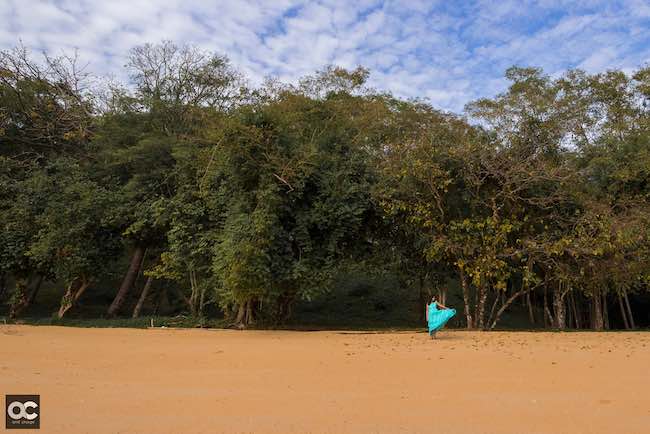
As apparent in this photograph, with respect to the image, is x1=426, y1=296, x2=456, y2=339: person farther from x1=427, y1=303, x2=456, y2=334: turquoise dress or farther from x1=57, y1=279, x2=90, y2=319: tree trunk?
x1=57, y1=279, x2=90, y2=319: tree trunk

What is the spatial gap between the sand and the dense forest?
4795mm

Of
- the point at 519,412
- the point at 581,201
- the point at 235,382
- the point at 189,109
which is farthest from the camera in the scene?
the point at 189,109

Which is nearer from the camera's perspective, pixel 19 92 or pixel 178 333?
pixel 178 333

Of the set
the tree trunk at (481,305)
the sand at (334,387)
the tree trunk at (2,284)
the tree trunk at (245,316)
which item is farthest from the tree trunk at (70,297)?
the tree trunk at (481,305)

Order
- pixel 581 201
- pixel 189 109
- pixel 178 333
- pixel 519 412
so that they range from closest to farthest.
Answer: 1. pixel 519 412
2. pixel 178 333
3. pixel 581 201
4. pixel 189 109

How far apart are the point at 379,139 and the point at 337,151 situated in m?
1.79

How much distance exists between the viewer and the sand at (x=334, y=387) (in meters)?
4.41

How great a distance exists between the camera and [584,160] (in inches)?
632

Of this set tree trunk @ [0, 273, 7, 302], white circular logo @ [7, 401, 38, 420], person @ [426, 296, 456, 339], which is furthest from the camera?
tree trunk @ [0, 273, 7, 302]

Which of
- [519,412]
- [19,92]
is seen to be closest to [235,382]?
[519,412]

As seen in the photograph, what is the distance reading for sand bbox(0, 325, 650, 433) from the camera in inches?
174

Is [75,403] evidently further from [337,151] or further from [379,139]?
[379,139]

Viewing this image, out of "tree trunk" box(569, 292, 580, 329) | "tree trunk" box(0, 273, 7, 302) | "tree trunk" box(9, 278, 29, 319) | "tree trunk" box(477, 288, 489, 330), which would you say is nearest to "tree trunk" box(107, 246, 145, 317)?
"tree trunk" box(9, 278, 29, 319)


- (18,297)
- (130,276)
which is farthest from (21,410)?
(18,297)
